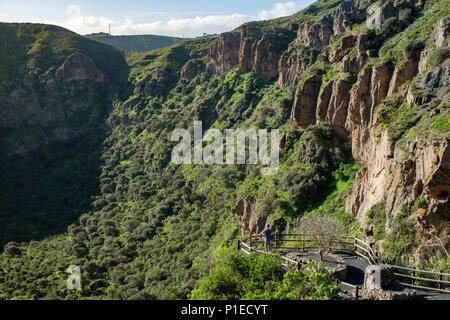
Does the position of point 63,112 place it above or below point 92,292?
above

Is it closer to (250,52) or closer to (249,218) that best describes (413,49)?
(249,218)

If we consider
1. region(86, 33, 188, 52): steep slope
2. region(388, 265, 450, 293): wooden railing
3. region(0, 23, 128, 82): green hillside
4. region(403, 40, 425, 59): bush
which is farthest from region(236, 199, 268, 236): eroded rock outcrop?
region(86, 33, 188, 52): steep slope

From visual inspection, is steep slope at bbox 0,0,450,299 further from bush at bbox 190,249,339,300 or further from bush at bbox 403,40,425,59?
bush at bbox 190,249,339,300

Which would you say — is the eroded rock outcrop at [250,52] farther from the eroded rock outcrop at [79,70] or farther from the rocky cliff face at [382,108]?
the eroded rock outcrop at [79,70]

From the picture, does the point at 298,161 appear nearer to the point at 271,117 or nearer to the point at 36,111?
the point at 271,117

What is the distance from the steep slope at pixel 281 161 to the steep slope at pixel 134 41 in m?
107

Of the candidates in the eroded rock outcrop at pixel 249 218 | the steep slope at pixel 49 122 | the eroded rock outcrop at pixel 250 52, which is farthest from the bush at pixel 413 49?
the steep slope at pixel 49 122

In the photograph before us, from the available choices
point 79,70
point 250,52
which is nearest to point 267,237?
point 250,52

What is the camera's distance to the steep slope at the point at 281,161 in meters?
19.9

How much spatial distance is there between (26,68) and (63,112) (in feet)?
53.0

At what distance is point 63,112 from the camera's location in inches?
3477

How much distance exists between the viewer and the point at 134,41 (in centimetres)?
18900

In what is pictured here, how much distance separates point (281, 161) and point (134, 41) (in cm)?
17174
